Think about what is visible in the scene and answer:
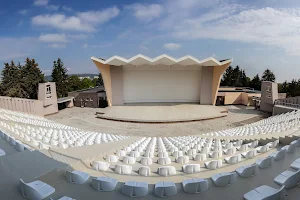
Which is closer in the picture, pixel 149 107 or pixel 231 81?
pixel 149 107

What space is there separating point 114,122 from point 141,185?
17046 millimetres

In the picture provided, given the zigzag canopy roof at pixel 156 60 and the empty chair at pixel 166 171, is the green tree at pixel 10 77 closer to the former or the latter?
the zigzag canopy roof at pixel 156 60

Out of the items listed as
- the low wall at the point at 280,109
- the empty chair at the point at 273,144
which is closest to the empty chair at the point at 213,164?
the empty chair at the point at 273,144

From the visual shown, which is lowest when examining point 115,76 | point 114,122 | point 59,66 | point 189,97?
point 114,122

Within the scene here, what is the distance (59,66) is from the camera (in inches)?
1752

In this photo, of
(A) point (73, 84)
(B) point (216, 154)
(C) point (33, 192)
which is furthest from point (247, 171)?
(A) point (73, 84)

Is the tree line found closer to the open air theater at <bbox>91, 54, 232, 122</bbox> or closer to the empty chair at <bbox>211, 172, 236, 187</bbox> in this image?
the open air theater at <bbox>91, 54, 232, 122</bbox>

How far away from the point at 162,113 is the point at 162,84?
697 cm

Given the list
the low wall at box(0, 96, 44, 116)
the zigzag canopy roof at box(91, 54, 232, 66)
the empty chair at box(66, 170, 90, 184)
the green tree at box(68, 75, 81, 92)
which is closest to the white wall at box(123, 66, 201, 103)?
the zigzag canopy roof at box(91, 54, 232, 66)

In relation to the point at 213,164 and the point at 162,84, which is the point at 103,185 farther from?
the point at 162,84

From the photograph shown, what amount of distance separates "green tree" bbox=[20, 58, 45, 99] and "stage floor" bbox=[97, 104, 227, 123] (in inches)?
823

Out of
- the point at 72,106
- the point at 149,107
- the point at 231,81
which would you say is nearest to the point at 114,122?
the point at 149,107

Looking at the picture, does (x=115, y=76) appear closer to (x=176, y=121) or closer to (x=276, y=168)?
(x=176, y=121)

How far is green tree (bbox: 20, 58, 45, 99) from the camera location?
3450 centimetres
